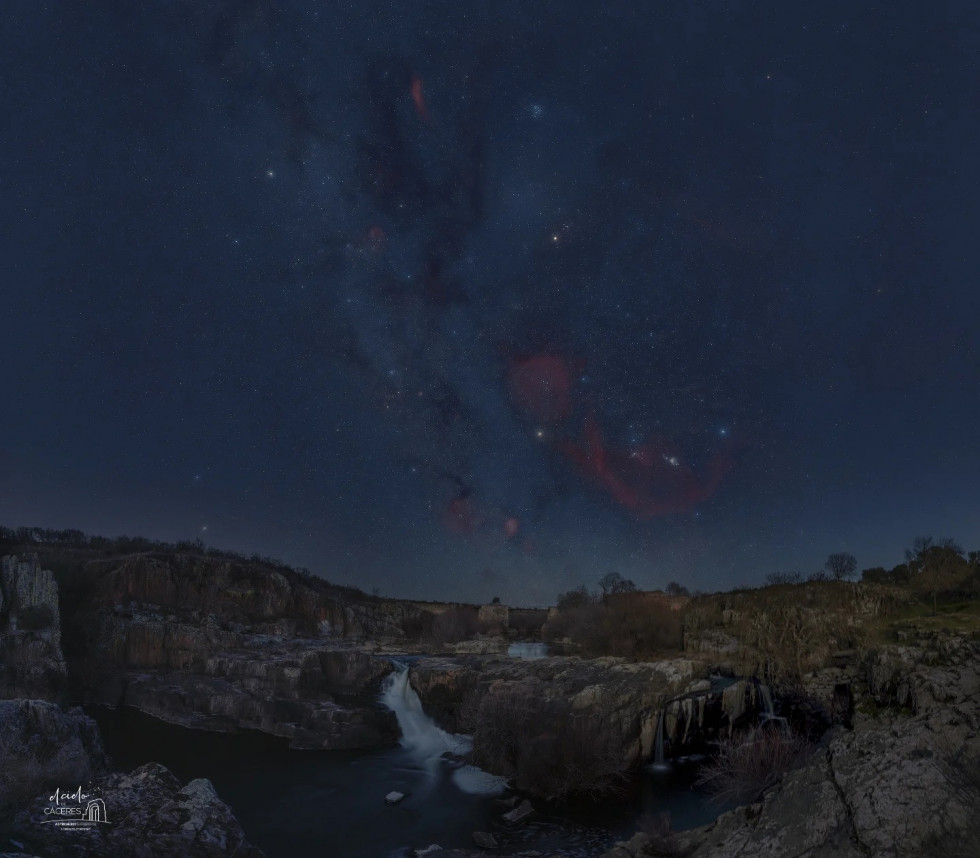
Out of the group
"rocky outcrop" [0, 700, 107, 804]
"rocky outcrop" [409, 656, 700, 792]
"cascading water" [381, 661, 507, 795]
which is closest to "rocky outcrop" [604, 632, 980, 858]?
"rocky outcrop" [0, 700, 107, 804]

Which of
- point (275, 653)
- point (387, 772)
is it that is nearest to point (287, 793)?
point (387, 772)

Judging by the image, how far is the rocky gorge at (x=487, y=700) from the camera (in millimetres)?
6672

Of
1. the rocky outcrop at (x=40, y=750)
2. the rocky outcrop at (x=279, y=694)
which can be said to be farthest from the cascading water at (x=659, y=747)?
the rocky outcrop at (x=40, y=750)

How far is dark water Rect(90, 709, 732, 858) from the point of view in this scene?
2444 centimetres

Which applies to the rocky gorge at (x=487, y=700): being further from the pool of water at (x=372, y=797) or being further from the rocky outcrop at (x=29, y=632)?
the pool of water at (x=372, y=797)

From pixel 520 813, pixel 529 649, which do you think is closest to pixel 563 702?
pixel 520 813

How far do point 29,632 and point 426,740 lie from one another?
31.8m

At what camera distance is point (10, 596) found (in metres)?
45.9

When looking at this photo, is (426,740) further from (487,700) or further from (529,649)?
(529,649)

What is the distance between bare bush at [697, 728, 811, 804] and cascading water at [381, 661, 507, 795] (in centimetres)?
1086

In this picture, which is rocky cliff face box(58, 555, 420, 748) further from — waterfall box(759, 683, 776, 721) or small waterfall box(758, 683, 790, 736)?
waterfall box(759, 683, 776, 721)

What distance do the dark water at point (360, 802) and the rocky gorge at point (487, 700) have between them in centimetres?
205

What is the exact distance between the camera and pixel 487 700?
114ft

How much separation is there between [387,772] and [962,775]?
1378 inches
